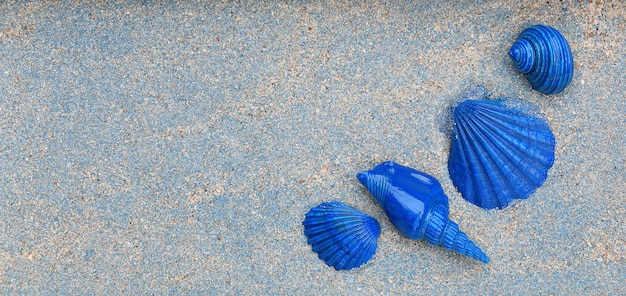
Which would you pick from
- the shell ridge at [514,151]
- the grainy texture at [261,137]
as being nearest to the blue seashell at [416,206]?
the grainy texture at [261,137]

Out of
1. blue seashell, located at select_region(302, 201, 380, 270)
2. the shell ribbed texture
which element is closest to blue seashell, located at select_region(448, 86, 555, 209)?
the shell ribbed texture

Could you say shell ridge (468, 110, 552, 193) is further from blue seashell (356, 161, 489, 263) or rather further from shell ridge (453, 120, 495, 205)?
blue seashell (356, 161, 489, 263)

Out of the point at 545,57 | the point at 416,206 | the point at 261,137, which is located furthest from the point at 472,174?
the point at 261,137

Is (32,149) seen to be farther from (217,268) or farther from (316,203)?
(316,203)

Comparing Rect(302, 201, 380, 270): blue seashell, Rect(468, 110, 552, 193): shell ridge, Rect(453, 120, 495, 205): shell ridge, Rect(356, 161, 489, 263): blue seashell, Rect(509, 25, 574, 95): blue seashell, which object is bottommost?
Rect(302, 201, 380, 270): blue seashell

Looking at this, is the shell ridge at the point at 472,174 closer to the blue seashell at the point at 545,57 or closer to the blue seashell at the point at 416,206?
the blue seashell at the point at 416,206

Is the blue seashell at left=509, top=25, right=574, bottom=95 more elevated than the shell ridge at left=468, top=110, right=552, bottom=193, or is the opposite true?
the blue seashell at left=509, top=25, right=574, bottom=95
